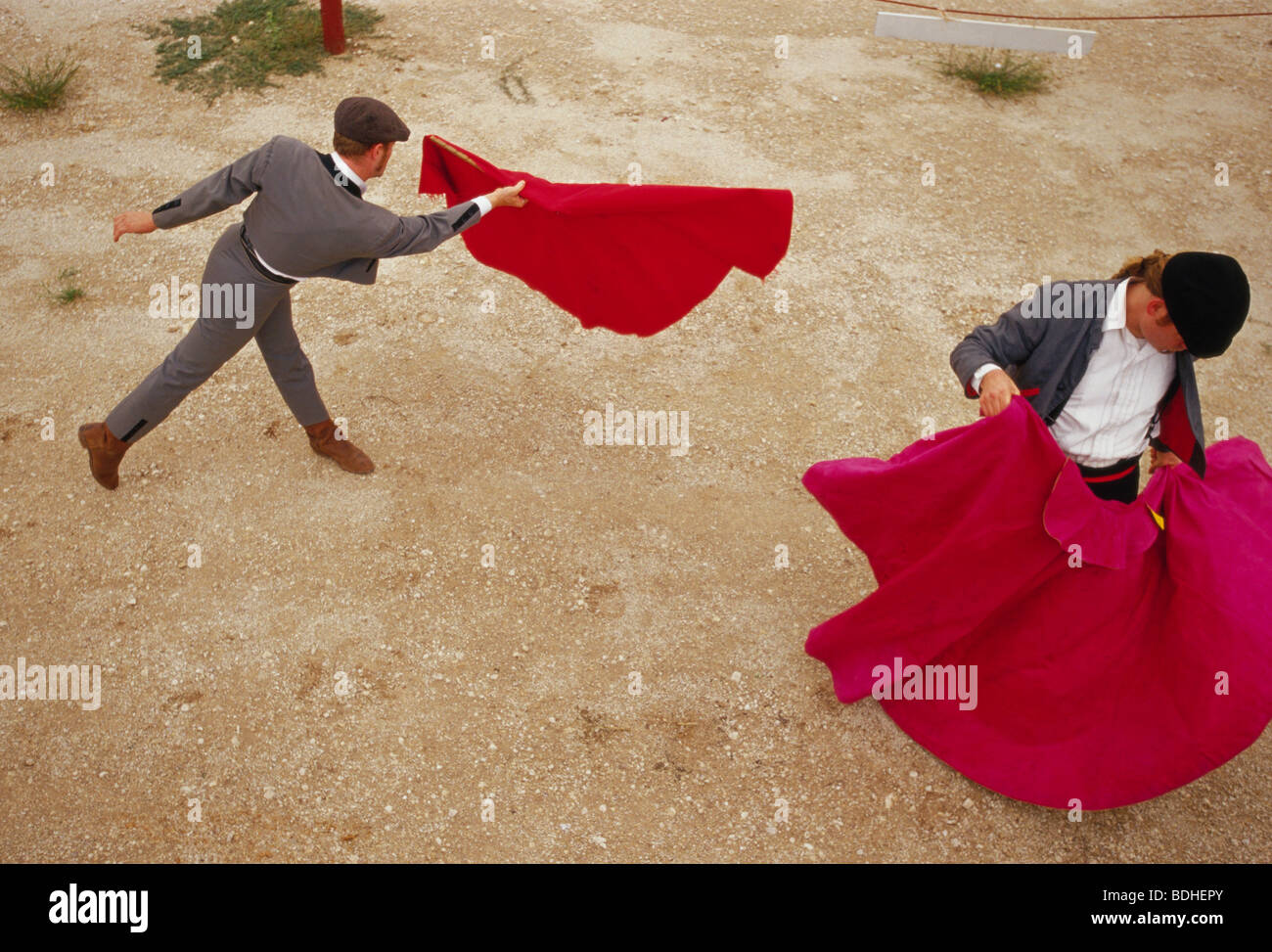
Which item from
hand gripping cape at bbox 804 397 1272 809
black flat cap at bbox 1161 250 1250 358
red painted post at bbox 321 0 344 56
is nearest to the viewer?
black flat cap at bbox 1161 250 1250 358

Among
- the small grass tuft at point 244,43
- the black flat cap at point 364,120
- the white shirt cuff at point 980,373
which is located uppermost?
the black flat cap at point 364,120

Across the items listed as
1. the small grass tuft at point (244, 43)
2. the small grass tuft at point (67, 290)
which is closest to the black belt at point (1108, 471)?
the small grass tuft at point (67, 290)

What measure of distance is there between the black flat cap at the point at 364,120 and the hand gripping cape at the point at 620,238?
2.08 ft

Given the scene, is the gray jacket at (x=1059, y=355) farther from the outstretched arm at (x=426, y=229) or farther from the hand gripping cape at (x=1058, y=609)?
the outstretched arm at (x=426, y=229)

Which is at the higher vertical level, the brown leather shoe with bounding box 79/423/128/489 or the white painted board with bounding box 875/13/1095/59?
the white painted board with bounding box 875/13/1095/59

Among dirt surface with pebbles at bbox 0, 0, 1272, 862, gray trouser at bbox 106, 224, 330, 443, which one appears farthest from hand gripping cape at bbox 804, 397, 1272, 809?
gray trouser at bbox 106, 224, 330, 443

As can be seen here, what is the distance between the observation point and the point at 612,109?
792 centimetres

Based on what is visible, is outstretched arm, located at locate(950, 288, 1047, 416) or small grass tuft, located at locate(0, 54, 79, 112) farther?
small grass tuft, located at locate(0, 54, 79, 112)

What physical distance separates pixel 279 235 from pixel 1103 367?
3250mm

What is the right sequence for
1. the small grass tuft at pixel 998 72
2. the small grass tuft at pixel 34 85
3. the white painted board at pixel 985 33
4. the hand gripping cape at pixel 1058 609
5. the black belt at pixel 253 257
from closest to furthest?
1. the hand gripping cape at pixel 1058 609
2. the black belt at pixel 253 257
3. the small grass tuft at pixel 34 85
4. the small grass tuft at pixel 998 72
5. the white painted board at pixel 985 33

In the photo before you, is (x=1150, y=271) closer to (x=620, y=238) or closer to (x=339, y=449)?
(x=620, y=238)

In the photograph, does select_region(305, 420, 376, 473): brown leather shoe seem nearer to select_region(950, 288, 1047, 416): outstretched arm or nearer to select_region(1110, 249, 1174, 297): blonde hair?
select_region(950, 288, 1047, 416): outstretched arm

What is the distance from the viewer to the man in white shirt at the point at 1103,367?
3400 millimetres

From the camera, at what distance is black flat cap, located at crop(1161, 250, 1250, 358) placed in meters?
3.15
